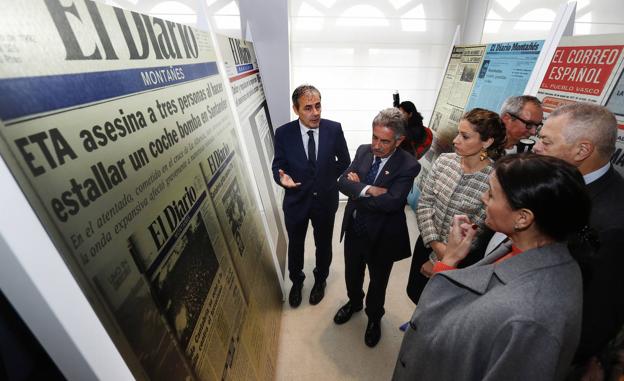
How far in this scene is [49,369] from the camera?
0.61m

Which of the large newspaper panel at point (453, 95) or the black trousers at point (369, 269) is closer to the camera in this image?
the black trousers at point (369, 269)

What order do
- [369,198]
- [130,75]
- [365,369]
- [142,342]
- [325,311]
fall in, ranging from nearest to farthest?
[142,342] < [130,75] < [369,198] < [365,369] < [325,311]

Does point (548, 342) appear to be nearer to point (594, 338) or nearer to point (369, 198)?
point (594, 338)

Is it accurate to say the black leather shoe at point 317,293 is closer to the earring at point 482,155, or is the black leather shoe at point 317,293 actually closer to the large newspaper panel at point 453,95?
the earring at point 482,155

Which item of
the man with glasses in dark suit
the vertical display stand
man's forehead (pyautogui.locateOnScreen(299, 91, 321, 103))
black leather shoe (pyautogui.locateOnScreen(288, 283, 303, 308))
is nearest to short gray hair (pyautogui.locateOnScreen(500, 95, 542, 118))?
the man with glasses in dark suit

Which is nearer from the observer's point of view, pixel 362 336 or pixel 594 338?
pixel 594 338

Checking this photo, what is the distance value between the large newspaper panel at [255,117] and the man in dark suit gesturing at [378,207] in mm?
786

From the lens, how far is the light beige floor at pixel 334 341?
6.73 feet

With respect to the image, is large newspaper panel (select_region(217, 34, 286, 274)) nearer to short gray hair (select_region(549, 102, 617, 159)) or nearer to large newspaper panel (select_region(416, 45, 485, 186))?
short gray hair (select_region(549, 102, 617, 159))

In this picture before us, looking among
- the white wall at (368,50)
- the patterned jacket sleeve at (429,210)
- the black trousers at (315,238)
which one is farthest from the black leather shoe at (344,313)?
the white wall at (368,50)

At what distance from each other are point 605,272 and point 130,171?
175cm

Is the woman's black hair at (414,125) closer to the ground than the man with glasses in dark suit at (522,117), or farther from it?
closer to the ground

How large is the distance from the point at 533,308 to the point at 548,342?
0.30ft

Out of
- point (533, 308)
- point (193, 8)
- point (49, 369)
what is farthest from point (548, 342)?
point (193, 8)
